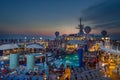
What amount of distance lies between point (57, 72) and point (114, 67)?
5.09 m

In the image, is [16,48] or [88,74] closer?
[88,74]

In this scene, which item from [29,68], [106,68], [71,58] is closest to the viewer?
[106,68]

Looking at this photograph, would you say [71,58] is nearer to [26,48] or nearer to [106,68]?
[106,68]

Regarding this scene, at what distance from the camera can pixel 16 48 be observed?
35.2 m

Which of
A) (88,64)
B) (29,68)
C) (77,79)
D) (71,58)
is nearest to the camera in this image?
(77,79)

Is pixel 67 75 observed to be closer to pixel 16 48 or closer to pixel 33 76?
pixel 33 76

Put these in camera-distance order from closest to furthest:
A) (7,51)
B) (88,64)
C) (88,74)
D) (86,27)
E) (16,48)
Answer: (88,74) < (88,64) < (7,51) < (16,48) < (86,27)

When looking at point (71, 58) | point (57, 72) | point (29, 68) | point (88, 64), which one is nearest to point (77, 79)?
point (57, 72)

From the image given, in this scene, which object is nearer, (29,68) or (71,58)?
(29,68)

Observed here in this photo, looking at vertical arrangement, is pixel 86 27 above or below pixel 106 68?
above

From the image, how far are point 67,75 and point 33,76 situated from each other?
2737 mm

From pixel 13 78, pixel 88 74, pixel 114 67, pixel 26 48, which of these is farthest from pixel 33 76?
pixel 26 48

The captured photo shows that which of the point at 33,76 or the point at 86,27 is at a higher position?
the point at 86,27

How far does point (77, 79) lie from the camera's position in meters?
13.5
